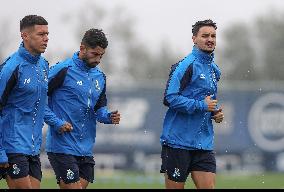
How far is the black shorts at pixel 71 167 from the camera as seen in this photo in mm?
11688

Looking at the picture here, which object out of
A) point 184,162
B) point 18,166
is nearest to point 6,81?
point 18,166

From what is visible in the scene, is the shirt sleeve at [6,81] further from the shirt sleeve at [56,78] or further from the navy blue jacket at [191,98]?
the navy blue jacket at [191,98]

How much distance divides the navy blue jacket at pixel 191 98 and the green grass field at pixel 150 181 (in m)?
10.1

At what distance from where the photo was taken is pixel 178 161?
1180 cm

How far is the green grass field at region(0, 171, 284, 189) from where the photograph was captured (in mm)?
23309

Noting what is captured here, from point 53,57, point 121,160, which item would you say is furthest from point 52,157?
point 53,57

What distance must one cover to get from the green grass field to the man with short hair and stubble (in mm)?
10451

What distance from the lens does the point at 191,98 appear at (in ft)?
38.5

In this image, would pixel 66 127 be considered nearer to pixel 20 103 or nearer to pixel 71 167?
pixel 71 167

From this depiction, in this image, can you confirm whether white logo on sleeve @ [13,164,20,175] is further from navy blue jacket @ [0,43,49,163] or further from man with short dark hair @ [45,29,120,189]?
man with short dark hair @ [45,29,120,189]

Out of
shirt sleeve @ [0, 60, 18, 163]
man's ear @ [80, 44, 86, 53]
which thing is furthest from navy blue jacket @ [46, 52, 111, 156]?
Result: shirt sleeve @ [0, 60, 18, 163]

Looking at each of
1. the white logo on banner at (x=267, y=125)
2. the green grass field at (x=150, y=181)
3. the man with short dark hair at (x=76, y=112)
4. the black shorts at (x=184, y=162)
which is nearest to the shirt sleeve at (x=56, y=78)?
the man with short dark hair at (x=76, y=112)

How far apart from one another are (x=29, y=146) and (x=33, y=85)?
2.21 feet

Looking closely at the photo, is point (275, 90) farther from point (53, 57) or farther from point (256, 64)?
point (256, 64)
